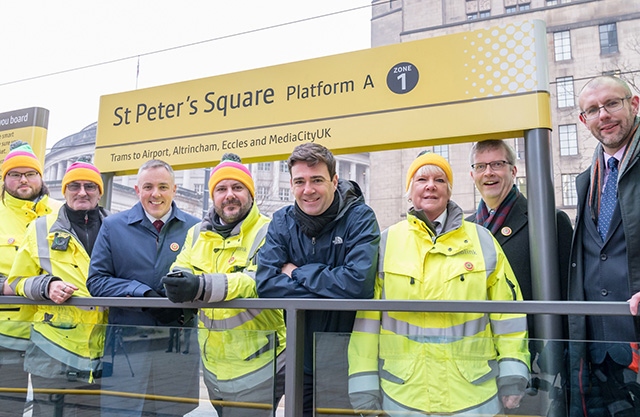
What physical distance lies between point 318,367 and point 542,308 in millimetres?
1039

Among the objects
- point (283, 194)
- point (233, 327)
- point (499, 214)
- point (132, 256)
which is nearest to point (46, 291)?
point (132, 256)

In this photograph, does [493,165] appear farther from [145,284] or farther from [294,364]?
[145,284]

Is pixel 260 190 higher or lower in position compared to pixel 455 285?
higher

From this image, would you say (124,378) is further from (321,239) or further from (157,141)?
(157,141)

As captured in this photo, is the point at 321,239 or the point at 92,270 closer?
the point at 321,239

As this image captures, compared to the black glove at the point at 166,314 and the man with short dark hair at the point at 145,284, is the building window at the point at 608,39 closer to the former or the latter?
the man with short dark hair at the point at 145,284

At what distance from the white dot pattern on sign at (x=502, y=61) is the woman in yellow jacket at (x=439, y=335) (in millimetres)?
1064

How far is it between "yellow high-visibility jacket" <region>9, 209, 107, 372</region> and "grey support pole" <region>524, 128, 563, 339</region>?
8.14 feet

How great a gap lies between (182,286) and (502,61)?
94.7 inches

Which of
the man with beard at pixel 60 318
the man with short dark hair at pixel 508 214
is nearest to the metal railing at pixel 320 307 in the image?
the man with beard at pixel 60 318

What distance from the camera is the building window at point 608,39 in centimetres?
2948

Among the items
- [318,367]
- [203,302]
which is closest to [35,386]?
[203,302]

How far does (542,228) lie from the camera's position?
3.21 meters

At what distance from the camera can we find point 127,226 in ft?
11.9
